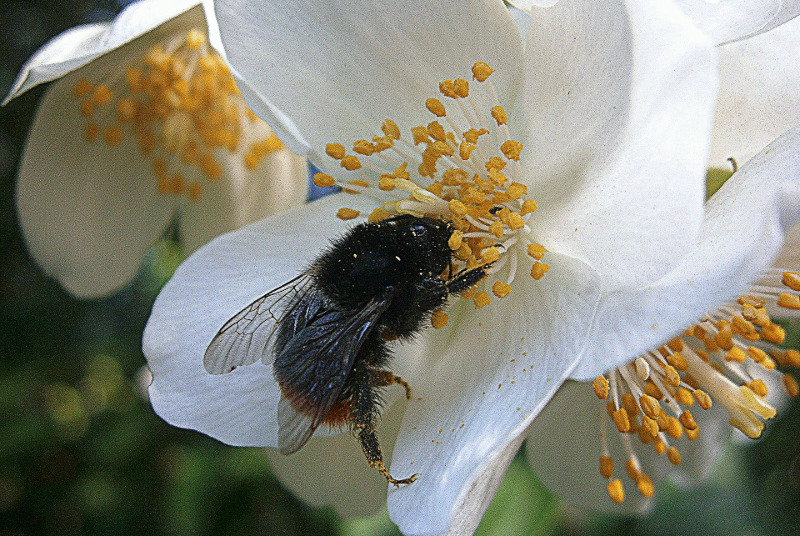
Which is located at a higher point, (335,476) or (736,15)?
(736,15)

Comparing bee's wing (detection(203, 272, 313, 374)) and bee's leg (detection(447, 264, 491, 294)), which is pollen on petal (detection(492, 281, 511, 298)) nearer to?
bee's leg (detection(447, 264, 491, 294))

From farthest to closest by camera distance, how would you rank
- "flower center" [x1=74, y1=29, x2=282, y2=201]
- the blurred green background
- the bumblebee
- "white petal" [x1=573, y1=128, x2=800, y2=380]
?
the blurred green background → "flower center" [x1=74, y1=29, x2=282, y2=201] → the bumblebee → "white petal" [x1=573, y1=128, x2=800, y2=380]

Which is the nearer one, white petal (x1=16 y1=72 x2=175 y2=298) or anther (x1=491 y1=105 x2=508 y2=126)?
anther (x1=491 y1=105 x2=508 y2=126)

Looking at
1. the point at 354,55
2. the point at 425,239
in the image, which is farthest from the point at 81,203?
the point at 425,239

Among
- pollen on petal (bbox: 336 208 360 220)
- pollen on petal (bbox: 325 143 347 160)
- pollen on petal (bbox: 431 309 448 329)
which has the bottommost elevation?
pollen on petal (bbox: 431 309 448 329)

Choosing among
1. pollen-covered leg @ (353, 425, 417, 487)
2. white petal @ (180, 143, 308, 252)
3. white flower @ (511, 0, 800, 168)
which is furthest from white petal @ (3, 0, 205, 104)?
pollen-covered leg @ (353, 425, 417, 487)

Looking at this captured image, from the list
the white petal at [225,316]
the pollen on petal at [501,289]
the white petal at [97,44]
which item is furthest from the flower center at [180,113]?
the pollen on petal at [501,289]

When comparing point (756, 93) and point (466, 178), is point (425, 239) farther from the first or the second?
point (756, 93)
